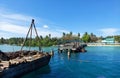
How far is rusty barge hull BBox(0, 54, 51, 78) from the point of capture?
2742 cm

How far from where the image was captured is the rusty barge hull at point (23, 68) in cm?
2742

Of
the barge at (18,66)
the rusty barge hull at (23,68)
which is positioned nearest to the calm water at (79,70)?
the rusty barge hull at (23,68)

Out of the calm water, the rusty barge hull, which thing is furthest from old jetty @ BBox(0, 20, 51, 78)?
the calm water

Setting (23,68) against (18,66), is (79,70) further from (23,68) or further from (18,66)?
(18,66)

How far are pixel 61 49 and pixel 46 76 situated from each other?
52.0 m

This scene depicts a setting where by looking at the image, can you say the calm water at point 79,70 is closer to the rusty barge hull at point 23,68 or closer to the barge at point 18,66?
the rusty barge hull at point 23,68

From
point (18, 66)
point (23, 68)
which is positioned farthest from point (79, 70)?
point (18, 66)

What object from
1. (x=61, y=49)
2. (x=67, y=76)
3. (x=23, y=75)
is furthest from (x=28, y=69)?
(x=61, y=49)

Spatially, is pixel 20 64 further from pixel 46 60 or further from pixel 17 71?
pixel 46 60

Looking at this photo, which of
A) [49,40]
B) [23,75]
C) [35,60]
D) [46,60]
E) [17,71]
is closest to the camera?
[17,71]

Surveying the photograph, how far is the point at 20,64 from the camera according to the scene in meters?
32.1

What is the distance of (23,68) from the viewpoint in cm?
3356

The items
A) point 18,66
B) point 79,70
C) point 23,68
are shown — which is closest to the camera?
point 18,66

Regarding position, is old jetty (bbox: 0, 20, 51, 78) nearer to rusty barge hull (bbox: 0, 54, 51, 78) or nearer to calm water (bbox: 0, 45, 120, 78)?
rusty barge hull (bbox: 0, 54, 51, 78)
